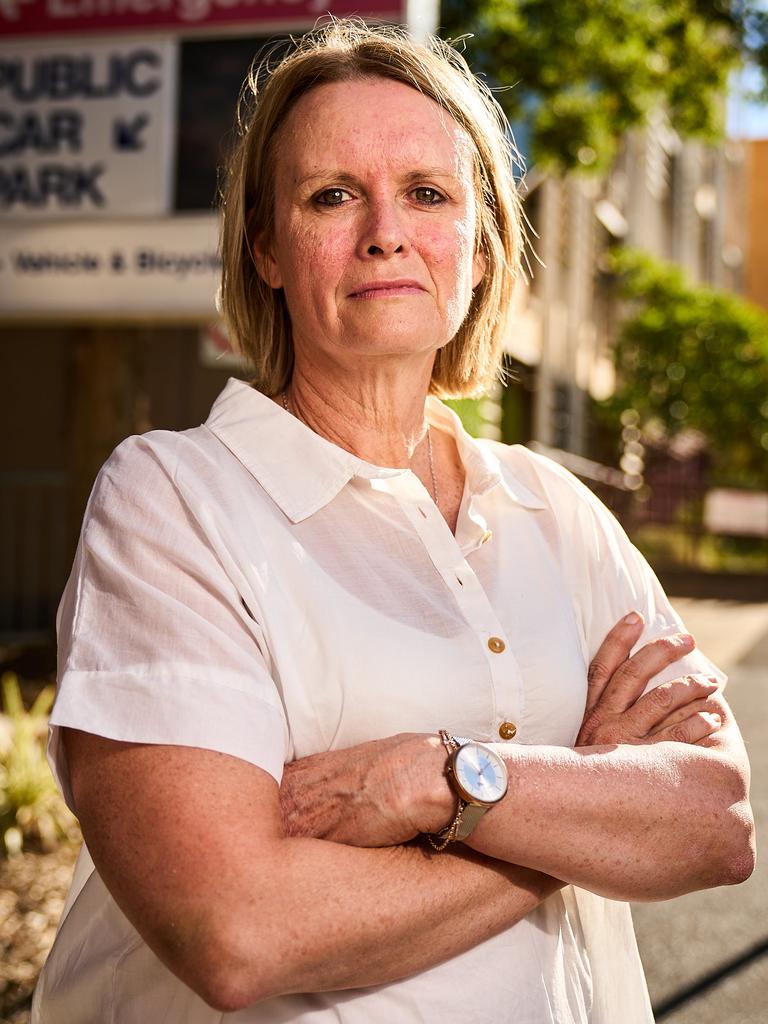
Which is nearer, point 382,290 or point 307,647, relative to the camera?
point 307,647

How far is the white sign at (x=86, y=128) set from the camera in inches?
226

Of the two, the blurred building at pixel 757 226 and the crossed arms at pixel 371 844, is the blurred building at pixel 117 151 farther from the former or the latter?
the blurred building at pixel 757 226

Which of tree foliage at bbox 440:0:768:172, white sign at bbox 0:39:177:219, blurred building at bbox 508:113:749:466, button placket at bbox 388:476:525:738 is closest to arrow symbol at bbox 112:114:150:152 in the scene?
white sign at bbox 0:39:177:219

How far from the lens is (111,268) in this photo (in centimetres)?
584

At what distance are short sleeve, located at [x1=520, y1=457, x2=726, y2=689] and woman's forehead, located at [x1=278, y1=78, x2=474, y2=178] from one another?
587 mm

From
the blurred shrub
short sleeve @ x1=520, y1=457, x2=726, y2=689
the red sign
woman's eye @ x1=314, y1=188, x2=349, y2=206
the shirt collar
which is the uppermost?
the red sign

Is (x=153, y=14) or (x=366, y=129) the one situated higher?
(x=153, y=14)

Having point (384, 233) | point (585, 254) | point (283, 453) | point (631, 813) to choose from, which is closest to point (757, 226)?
point (585, 254)

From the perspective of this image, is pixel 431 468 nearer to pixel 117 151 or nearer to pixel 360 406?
pixel 360 406

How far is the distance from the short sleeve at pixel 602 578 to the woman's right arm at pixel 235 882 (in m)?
0.60

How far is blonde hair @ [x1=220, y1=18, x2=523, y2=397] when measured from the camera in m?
1.90

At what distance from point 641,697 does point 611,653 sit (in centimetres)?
10

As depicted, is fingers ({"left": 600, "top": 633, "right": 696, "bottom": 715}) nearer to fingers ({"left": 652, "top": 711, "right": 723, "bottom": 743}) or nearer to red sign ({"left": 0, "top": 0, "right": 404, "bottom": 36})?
fingers ({"left": 652, "top": 711, "right": 723, "bottom": 743})

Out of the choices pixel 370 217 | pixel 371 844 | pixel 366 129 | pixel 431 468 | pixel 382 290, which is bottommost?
pixel 371 844
